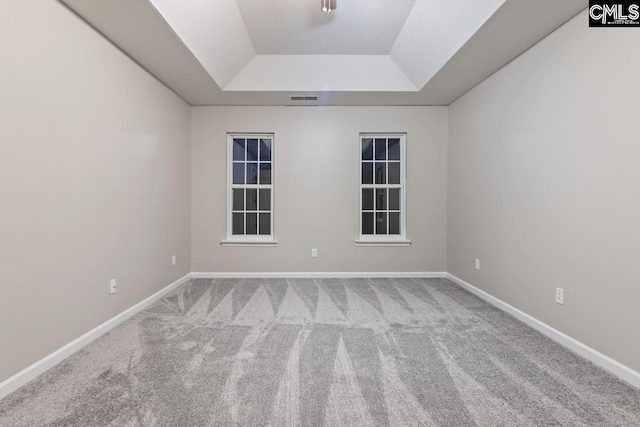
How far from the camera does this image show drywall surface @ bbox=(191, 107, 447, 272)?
4.20 m

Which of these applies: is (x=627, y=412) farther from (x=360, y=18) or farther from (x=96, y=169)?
(x=96, y=169)

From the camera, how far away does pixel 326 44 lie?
3.31 metres

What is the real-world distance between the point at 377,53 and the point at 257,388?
148 inches

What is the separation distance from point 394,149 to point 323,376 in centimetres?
352

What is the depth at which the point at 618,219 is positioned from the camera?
185 centimetres

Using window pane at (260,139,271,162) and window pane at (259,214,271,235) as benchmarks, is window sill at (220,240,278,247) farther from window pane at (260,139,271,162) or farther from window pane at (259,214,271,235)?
window pane at (260,139,271,162)

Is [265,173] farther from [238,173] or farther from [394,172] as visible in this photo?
[394,172]

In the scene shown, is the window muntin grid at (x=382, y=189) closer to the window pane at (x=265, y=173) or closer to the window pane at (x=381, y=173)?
→ the window pane at (x=381, y=173)

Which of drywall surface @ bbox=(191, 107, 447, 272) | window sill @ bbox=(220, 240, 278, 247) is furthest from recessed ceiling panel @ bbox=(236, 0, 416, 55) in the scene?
window sill @ bbox=(220, 240, 278, 247)

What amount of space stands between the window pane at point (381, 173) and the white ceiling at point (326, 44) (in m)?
0.93

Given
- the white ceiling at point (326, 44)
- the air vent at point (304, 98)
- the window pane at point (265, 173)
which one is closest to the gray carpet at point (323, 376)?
the window pane at point (265, 173)

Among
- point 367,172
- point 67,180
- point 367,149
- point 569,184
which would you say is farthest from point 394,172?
point 67,180

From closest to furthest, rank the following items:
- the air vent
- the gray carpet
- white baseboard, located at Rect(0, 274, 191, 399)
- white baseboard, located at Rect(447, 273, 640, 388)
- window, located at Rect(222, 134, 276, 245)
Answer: the gray carpet < white baseboard, located at Rect(0, 274, 191, 399) < white baseboard, located at Rect(447, 273, 640, 388) < the air vent < window, located at Rect(222, 134, 276, 245)

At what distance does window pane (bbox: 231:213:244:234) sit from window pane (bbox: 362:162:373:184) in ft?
6.67
